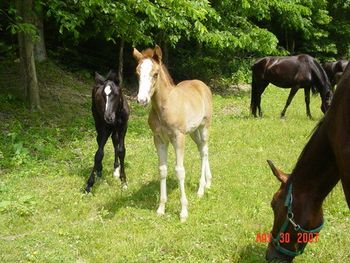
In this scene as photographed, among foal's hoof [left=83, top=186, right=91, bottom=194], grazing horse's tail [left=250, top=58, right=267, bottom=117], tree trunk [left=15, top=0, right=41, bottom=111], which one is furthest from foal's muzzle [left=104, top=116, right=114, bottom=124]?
grazing horse's tail [left=250, top=58, right=267, bottom=117]

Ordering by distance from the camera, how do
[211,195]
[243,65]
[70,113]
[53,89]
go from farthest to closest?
[243,65] < [53,89] < [70,113] < [211,195]

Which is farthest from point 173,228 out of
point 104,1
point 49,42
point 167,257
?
point 49,42

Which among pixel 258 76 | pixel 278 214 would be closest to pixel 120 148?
pixel 278 214

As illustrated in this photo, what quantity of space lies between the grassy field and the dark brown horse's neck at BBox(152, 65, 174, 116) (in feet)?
4.81

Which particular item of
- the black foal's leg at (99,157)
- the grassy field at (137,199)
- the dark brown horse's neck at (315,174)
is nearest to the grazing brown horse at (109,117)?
the black foal's leg at (99,157)

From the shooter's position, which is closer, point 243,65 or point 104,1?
point 104,1

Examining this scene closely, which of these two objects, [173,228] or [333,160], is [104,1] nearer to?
[173,228]

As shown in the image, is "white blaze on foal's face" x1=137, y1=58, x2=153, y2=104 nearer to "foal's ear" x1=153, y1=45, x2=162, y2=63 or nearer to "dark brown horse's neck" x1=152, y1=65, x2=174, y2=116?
"foal's ear" x1=153, y1=45, x2=162, y2=63

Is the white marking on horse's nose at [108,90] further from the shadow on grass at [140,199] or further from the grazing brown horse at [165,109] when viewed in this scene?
the shadow on grass at [140,199]

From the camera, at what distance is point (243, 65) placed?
19.5m

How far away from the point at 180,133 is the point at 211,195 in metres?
1.22

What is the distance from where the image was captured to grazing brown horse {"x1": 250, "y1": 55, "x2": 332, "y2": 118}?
11527mm

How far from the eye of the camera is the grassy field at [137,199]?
14.6ft

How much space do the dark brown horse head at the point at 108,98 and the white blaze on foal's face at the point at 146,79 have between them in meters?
1.50
